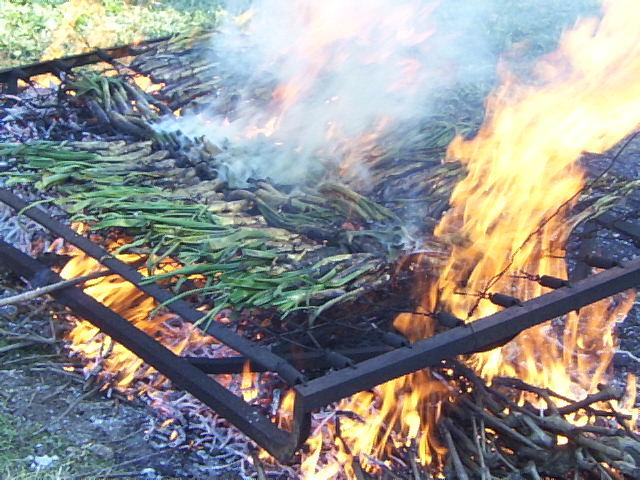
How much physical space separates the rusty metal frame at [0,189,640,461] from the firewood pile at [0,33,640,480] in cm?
16

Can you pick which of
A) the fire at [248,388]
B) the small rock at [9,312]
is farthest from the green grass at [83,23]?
the fire at [248,388]

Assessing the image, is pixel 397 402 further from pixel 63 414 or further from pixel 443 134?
pixel 443 134

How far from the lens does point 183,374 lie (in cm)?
311

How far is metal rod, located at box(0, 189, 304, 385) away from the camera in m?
2.80

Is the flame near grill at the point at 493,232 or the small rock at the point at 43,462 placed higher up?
the flame near grill at the point at 493,232

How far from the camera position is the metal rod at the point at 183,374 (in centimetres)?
279

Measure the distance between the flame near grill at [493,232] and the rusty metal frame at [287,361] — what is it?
0.24 meters

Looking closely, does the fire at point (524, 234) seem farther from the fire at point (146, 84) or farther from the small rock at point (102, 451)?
the fire at point (146, 84)

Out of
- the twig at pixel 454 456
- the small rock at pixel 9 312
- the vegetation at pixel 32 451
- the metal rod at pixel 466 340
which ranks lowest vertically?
the vegetation at pixel 32 451

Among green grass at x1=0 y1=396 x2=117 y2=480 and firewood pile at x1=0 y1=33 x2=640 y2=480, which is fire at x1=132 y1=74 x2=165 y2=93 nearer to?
firewood pile at x1=0 y1=33 x2=640 y2=480

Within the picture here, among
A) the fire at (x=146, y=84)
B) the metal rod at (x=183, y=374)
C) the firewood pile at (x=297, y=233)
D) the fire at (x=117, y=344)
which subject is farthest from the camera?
the fire at (x=146, y=84)

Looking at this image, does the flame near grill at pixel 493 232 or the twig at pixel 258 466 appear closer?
the twig at pixel 258 466

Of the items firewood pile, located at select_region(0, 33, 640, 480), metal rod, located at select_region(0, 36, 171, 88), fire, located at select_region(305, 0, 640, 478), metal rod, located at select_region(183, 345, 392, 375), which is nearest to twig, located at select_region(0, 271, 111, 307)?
firewood pile, located at select_region(0, 33, 640, 480)

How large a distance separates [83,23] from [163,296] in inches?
281
